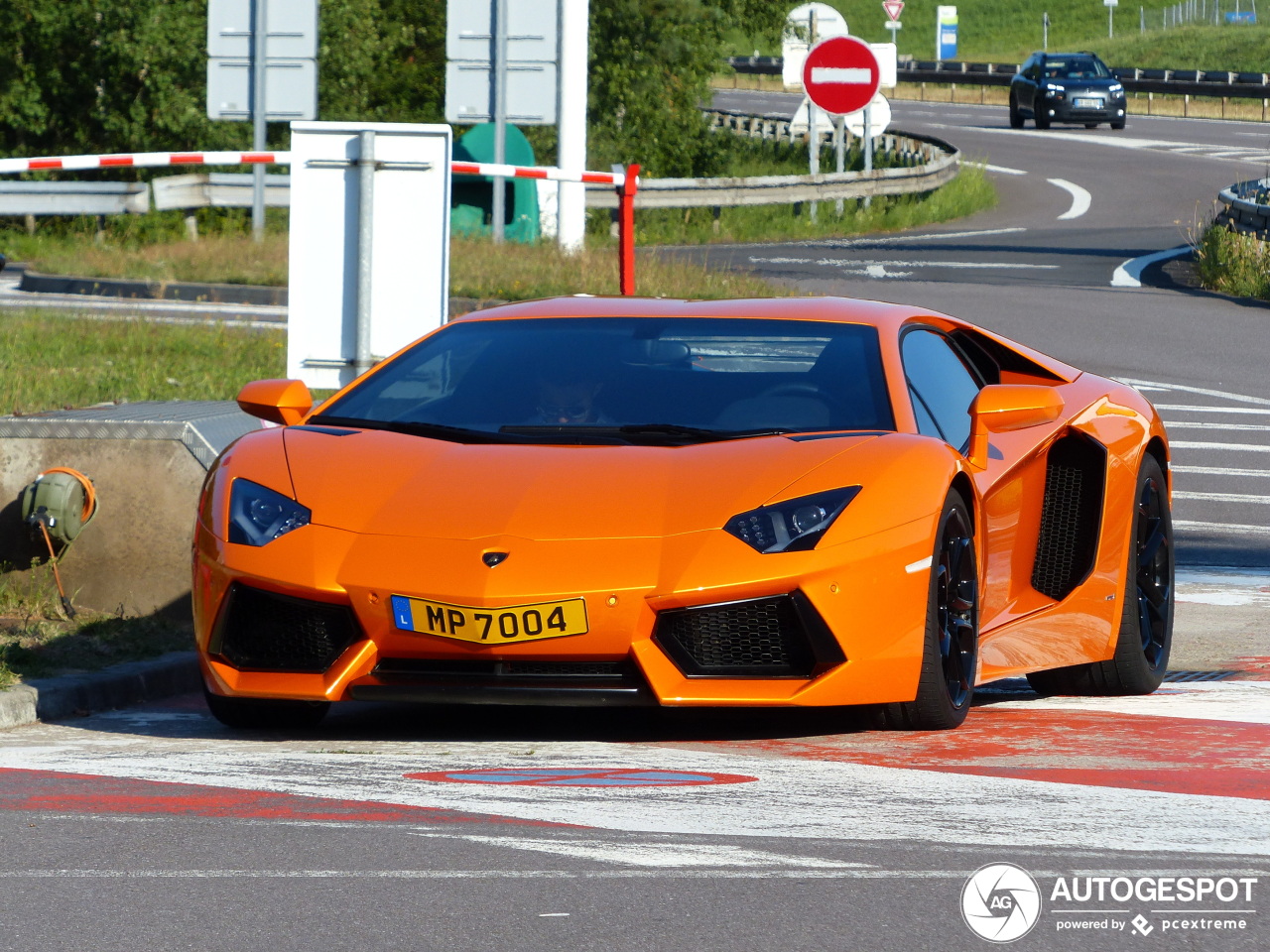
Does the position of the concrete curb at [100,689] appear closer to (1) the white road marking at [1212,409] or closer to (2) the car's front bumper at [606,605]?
(2) the car's front bumper at [606,605]

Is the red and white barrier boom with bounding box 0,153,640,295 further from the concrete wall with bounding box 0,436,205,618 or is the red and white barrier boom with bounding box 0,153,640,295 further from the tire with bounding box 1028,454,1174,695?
the tire with bounding box 1028,454,1174,695

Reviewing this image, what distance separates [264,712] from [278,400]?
0.98 meters

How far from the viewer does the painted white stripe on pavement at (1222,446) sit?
13555 mm

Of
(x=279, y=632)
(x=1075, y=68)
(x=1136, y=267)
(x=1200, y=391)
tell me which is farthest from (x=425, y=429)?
(x=1075, y=68)

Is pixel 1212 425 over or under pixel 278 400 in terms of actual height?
under

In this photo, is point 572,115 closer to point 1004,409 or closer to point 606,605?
point 1004,409

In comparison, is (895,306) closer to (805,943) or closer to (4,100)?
(805,943)

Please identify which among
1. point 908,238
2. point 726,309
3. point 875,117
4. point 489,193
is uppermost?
point 875,117

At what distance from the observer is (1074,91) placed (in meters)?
52.6

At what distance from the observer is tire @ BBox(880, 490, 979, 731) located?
576 cm

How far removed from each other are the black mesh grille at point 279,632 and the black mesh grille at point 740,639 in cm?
83

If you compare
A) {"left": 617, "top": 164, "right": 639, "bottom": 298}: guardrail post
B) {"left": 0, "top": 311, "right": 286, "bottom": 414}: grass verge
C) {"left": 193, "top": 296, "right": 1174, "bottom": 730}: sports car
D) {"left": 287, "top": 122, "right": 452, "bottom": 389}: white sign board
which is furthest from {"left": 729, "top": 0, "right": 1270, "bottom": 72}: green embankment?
{"left": 193, "top": 296, "right": 1174, "bottom": 730}: sports car

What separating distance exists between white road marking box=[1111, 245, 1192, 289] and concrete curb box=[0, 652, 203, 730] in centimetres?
1754

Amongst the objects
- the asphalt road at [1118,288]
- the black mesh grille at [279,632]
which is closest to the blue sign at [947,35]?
the asphalt road at [1118,288]
